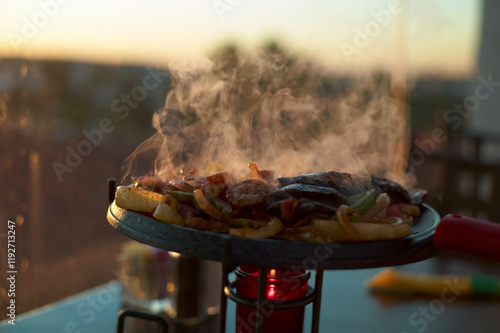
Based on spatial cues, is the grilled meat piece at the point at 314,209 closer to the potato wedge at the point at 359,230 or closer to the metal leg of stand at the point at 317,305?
the potato wedge at the point at 359,230

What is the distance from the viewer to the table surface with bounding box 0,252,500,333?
2012 millimetres

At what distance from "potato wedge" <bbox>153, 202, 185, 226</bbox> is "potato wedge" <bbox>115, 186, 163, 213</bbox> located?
0.06 m

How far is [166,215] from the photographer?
123 cm

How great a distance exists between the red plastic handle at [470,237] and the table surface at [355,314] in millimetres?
929

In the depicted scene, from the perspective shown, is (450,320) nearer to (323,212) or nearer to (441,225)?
(441,225)

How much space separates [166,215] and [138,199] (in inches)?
5.2

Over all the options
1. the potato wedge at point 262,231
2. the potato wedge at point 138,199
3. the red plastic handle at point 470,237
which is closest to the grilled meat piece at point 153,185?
the potato wedge at point 138,199

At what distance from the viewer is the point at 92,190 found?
7961mm

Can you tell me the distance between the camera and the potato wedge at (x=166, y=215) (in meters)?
1.23

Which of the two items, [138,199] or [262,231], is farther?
[138,199]

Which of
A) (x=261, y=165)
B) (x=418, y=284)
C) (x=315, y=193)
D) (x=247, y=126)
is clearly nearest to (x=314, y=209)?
(x=315, y=193)

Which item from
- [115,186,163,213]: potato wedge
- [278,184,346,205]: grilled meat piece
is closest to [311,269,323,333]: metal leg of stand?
[278,184,346,205]: grilled meat piece

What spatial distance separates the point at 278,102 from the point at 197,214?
1.21 metres

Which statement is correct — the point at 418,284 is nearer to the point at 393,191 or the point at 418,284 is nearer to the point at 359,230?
the point at 393,191
